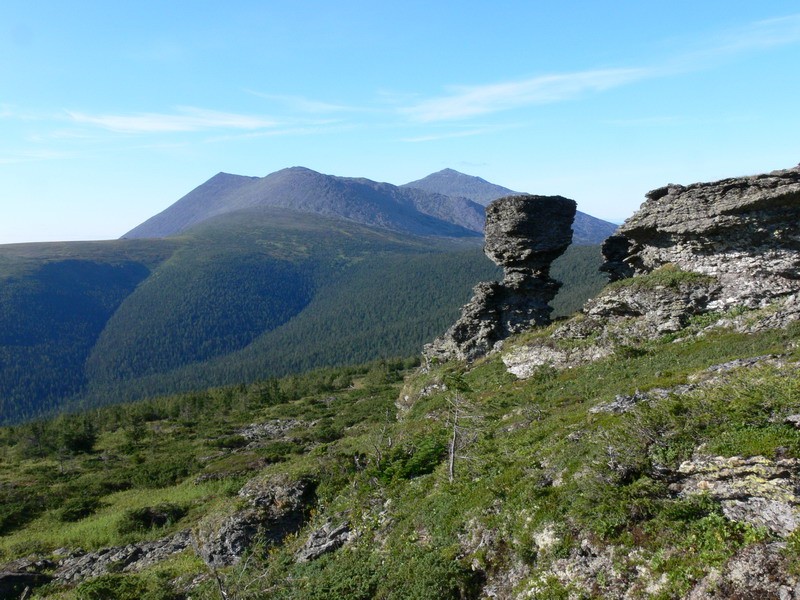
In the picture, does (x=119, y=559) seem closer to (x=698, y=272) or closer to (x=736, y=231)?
(x=698, y=272)

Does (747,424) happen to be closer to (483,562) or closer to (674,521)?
(674,521)

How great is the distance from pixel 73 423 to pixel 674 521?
8869cm

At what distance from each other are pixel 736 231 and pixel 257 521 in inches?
1200

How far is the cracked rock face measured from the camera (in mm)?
29734

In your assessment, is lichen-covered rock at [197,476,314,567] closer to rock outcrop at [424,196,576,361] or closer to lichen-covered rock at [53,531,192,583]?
lichen-covered rock at [53,531,192,583]

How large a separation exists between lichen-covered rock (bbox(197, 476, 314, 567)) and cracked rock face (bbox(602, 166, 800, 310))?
25417mm

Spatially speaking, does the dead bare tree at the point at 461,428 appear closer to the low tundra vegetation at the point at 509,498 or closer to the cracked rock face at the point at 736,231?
the low tundra vegetation at the point at 509,498

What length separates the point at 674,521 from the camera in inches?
472

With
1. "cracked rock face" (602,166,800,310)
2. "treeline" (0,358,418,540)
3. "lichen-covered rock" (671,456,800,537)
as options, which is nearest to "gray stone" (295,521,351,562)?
"lichen-covered rock" (671,456,800,537)

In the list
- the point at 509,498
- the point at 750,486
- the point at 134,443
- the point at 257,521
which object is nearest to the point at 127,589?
the point at 257,521

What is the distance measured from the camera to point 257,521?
23062 millimetres

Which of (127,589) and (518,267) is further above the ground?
(518,267)

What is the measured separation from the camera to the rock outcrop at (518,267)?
4259 centimetres

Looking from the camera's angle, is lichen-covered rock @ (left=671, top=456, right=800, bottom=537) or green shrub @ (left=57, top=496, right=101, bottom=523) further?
green shrub @ (left=57, top=496, right=101, bottom=523)
